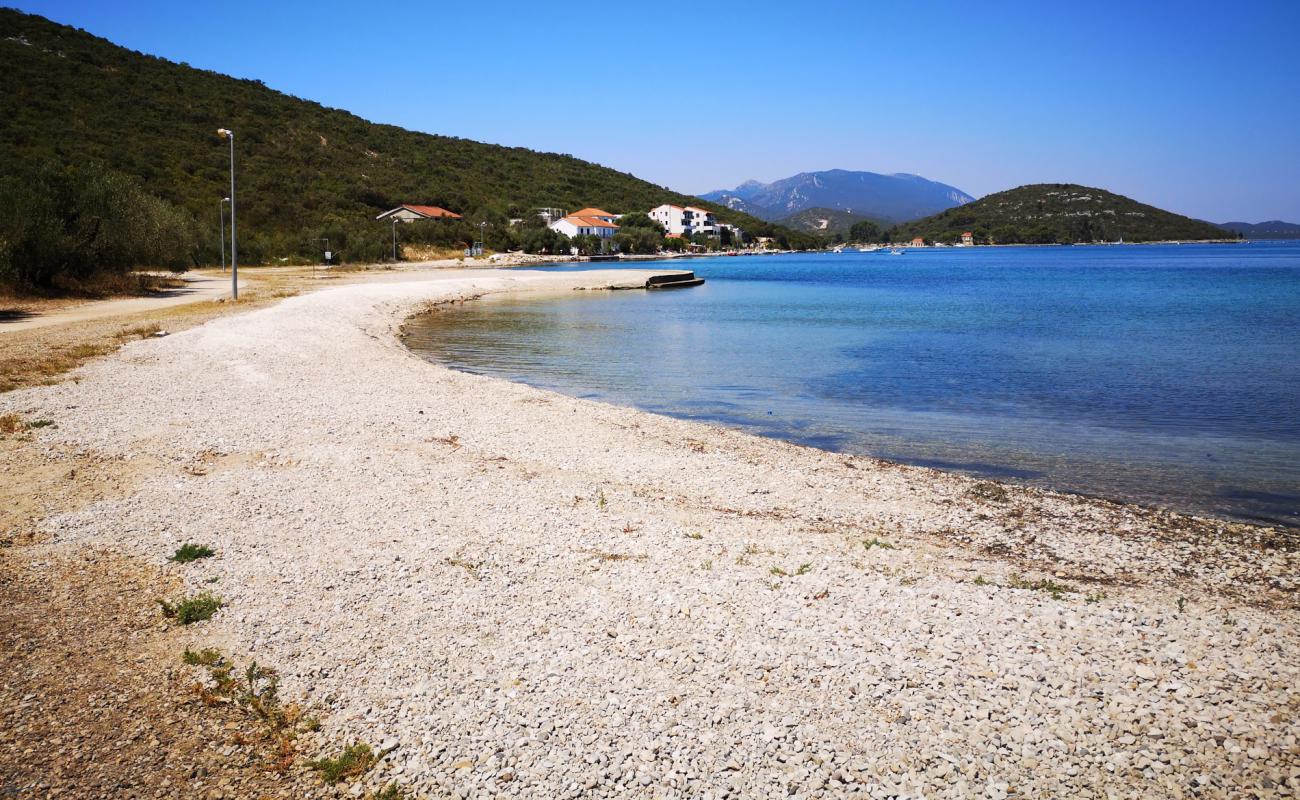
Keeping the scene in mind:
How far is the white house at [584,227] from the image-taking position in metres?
129

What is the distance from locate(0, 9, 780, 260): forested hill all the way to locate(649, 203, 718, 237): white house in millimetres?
41891

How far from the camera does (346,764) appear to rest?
4.34 metres

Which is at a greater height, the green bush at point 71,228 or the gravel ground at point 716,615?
the green bush at point 71,228

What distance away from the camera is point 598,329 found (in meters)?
34.8

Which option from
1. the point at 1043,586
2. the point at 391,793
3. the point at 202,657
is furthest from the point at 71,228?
the point at 1043,586

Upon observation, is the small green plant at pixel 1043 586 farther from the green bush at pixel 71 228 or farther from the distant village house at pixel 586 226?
the distant village house at pixel 586 226

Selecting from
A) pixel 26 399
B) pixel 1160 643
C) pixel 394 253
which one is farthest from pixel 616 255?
pixel 1160 643

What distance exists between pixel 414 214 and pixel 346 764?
103153 millimetres

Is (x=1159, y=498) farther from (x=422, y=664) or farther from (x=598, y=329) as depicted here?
(x=598, y=329)

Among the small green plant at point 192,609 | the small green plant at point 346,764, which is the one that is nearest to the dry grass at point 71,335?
the small green plant at point 192,609

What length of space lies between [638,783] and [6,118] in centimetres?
8444

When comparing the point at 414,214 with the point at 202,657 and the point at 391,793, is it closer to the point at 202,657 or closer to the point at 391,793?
the point at 202,657

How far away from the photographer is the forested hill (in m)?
66.0

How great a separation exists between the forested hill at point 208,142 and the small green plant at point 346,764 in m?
56.5
